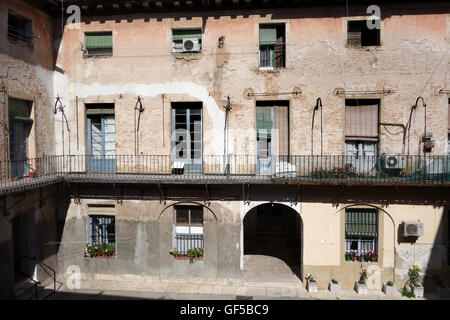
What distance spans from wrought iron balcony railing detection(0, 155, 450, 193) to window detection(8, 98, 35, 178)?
0.05m

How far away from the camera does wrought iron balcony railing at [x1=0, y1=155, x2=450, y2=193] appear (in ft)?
37.2

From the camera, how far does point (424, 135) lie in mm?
11789

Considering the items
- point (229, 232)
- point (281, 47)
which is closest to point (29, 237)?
point (229, 232)

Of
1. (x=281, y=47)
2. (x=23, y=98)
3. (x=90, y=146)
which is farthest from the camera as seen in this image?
(x=90, y=146)

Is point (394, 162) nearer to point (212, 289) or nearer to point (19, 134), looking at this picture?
point (212, 289)

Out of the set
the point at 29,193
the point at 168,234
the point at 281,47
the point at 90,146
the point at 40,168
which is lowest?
the point at 168,234

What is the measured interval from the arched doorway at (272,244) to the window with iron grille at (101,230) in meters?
5.36

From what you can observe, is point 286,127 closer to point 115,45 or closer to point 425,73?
point 425,73

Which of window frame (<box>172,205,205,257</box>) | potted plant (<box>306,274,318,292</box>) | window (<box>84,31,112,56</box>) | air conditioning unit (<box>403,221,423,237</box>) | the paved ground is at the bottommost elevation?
the paved ground

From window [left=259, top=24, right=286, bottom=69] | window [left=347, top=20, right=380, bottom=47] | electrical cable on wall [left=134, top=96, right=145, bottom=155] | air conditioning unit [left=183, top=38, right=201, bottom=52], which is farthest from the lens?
electrical cable on wall [left=134, top=96, right=145, bottom=155]

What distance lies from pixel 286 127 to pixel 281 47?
9.62 feet

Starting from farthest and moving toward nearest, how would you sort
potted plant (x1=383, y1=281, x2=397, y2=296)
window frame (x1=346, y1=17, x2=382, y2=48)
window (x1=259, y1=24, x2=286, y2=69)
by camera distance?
window (x1=259, y1=24, x2=286, y2=69) < window frame (x1=346, y1=17, x2=382, y2=48) < potted plant (x1=383, y1=281, x2=397, y2=296)

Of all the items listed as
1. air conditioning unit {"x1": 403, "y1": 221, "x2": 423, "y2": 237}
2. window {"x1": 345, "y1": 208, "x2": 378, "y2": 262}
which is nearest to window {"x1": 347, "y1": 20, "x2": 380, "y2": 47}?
window {"x1": 345, "y1": 208, "x2": 378, "y2": 262}

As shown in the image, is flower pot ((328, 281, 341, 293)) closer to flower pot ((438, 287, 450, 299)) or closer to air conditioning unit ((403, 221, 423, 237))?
air conditioning unit ((403, 221, 423, 237))
